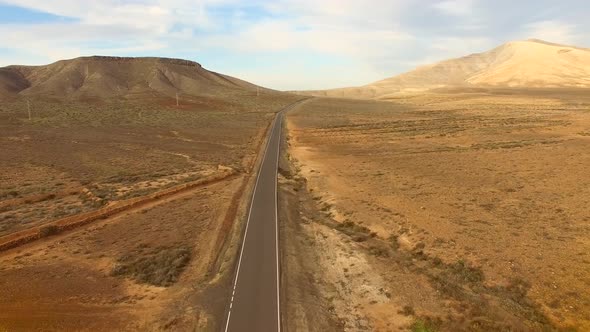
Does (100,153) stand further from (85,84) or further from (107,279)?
(85,84)

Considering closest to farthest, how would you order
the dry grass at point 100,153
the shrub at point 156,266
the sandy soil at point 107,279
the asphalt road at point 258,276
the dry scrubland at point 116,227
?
the asphalt road at point 258,276 < the sandy soil at point 107,279 < the dry scrubland at point 116,227 < the shrub at point 156,266 < the dry grass at point 100,153

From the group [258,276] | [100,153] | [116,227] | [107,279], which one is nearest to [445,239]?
[258,276]

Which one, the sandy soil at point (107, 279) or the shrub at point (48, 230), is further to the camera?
the shrub at point (48, 230)

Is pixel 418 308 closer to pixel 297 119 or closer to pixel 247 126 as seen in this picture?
pixel 247 126

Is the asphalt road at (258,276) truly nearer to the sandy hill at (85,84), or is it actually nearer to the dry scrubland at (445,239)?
the dry scrubland at (445,239)

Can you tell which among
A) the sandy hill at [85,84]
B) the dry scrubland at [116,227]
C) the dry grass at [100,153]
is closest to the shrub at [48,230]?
the dry scrubland at [116,227]

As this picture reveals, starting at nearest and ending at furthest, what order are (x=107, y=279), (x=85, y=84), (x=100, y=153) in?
(x=107, y=279)
(x=100, y=153)
(x=85, y=84)

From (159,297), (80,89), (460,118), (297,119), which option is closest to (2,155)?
(159,297)
